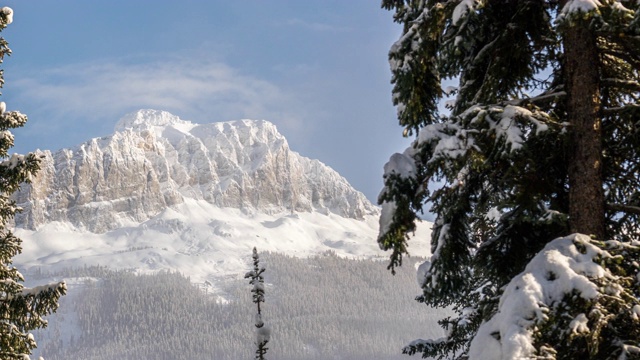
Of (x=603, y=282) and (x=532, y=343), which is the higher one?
(x=603, y=282)

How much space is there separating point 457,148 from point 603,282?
149 centimetres

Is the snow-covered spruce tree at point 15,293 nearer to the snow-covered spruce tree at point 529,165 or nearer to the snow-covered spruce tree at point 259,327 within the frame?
the snow-covered spruce tree at point 259,327

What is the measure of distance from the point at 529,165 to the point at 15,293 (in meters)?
8.80

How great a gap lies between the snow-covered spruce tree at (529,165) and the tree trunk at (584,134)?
1cm

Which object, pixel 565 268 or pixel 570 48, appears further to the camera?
pixel 570 48

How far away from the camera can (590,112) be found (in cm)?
573

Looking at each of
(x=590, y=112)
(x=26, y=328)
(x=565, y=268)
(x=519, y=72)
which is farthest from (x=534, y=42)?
(x=26, y=328)

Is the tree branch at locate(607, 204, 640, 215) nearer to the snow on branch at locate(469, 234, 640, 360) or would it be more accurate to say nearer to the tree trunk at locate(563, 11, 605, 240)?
the tree trunk at locate(563, 11, 605, 240)

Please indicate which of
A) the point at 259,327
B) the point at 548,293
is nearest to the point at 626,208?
the point at 548,293

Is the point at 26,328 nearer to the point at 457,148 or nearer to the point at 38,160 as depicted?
the point at 38,160

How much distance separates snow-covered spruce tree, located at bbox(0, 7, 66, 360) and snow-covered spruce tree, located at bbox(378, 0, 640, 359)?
684 centimetres

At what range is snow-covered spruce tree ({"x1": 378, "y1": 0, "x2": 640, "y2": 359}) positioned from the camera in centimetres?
483

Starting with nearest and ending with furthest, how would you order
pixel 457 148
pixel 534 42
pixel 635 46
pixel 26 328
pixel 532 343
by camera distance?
1. pixel 532 343
2. pixel 457 148
3. pixel 635 46
4. pixel 534 42
5. pixel 26 328

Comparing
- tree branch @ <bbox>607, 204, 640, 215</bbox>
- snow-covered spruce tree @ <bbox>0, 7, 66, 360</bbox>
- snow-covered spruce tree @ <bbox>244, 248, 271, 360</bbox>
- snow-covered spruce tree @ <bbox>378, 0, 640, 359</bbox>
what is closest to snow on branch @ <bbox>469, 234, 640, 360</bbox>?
snow-covered spruce tree @ <bbox>378, 0, 640, 359</bbox>
